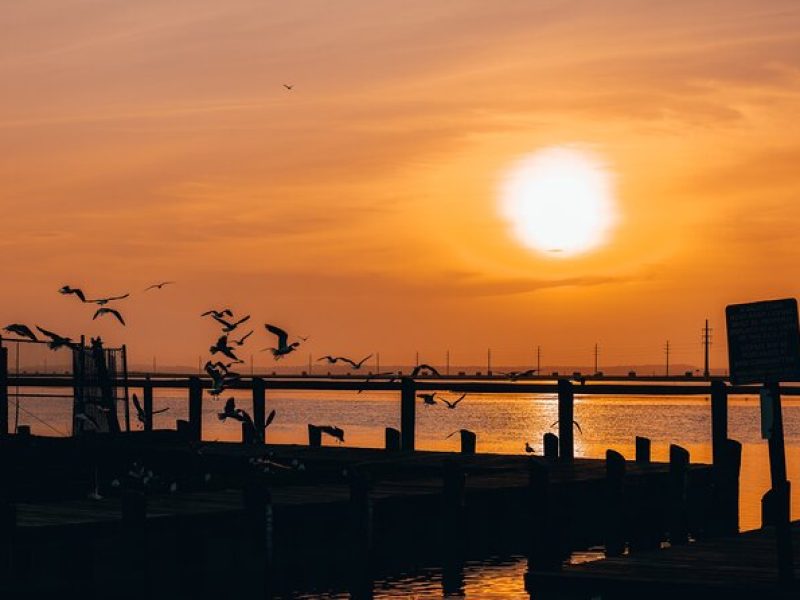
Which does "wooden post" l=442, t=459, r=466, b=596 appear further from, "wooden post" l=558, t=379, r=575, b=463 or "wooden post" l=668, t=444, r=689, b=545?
"wooden post" l=558, t=379, r=575, b=463

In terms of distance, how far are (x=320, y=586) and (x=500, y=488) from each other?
4.89 m

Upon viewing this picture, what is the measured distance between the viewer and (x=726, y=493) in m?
33.6

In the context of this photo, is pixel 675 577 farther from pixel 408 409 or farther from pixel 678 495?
pixel 408 409

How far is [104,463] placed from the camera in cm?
3706

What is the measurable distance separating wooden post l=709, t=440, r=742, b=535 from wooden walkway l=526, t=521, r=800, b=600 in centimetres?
1252

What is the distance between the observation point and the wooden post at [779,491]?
60.8ft

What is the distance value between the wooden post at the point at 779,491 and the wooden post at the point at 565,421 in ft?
60.6

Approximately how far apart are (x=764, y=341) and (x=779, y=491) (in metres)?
1.82

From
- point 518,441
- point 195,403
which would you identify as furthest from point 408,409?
point 518,441

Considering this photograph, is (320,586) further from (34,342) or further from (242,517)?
(34,342)

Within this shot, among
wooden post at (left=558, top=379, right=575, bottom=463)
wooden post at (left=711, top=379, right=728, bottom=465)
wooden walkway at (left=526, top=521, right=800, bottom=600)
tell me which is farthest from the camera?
wooden post at (left=558, top=379, right=575, bottom=463)

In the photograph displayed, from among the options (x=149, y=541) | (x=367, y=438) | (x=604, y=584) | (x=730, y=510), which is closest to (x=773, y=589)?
(x=604, y=584)

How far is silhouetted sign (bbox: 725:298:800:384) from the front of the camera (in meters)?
18.5

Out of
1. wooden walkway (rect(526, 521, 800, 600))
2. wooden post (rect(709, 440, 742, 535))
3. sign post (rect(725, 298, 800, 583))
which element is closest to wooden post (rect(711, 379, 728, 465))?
wooden post (rect(709, 440, 742, 535))
